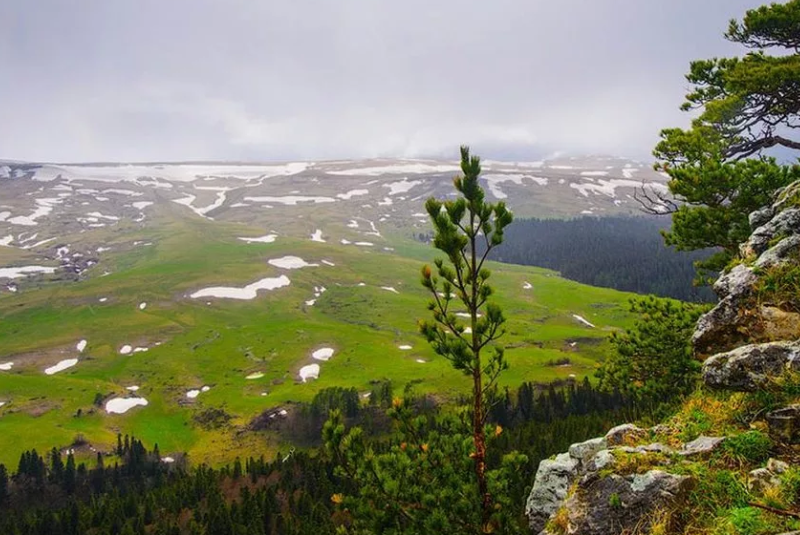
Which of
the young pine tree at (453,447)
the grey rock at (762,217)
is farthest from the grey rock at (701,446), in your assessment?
the grey rock at (762,217)

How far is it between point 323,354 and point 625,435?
494 ft

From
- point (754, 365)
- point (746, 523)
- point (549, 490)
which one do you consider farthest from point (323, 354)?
point (746, 523)

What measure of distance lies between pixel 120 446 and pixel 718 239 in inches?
4965

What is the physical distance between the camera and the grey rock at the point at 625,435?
446 inches

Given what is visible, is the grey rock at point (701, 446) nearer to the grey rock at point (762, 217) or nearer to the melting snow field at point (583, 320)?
the grey rock at point (762, 217)

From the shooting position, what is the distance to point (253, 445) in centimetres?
11912

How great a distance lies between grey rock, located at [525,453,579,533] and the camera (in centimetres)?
1398

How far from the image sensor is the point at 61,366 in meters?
155

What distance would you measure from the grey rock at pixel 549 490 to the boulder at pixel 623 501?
15.0ft

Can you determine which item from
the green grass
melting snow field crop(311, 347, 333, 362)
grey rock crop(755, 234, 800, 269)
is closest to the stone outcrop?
grey rock crop(755, 234, 800, 269)

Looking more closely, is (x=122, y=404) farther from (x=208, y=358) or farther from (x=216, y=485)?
(x=216, y=485)

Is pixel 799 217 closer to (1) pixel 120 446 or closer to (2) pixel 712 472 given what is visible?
(2) pixel 712 472

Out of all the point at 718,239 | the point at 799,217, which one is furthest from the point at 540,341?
the point at 799,217

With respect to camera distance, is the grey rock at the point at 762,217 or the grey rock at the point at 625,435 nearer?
the grey rock at the point at 625,435
